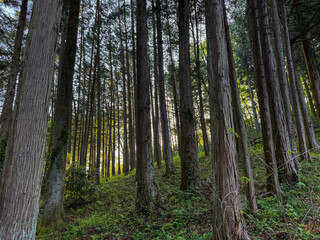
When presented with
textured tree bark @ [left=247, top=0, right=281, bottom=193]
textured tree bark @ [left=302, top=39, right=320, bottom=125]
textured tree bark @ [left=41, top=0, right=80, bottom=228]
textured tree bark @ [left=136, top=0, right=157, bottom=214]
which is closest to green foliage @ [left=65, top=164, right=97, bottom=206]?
textured tree bark @ [left=41, top=0, right=80, bottom=228]

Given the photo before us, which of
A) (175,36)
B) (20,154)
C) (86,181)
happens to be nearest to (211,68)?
(20,154)

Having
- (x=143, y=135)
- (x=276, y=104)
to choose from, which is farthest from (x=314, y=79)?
(x=143, y=135)

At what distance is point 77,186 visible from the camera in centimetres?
686

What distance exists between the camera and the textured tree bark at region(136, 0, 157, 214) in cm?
464

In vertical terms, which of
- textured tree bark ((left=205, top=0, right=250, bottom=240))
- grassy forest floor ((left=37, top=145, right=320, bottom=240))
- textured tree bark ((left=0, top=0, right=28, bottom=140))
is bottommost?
grassy forest floor ((left=37, top=145, right=320, bottom=240))

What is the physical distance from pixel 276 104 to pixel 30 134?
18.5 feet

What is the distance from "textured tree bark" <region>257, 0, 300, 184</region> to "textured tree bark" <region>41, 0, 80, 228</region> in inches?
237

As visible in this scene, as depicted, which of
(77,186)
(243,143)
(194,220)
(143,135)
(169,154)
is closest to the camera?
(243,143)

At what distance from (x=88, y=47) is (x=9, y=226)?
48.6ft

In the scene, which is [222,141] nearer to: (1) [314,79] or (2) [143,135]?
(2) [143,135]

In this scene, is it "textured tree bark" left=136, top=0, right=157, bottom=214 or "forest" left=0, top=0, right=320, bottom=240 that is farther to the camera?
"textured tree bark" left=136, top=0, right=157, bottom=214

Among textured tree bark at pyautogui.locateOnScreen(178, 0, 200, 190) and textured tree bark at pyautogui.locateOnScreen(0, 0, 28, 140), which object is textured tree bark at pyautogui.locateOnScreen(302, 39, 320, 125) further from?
textured tree bark at pyautogui.locateOnScreen(0, 0, 28, 140)

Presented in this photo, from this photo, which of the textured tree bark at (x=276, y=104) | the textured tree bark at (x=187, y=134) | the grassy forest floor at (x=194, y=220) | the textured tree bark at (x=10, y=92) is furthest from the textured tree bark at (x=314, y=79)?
the textured tree bark at (x=10, y=92)

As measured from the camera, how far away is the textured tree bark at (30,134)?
1.94m
